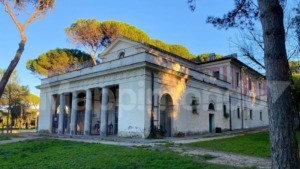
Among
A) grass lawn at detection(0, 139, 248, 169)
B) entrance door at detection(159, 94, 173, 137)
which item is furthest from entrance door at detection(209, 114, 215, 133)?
grass lawn at detection(0, 139, 248, 169)

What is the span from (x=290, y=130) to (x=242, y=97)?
99.3 ft

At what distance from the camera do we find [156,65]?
1991cm

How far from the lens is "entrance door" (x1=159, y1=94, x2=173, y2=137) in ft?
71.8

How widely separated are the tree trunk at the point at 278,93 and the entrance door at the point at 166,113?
1684 cm

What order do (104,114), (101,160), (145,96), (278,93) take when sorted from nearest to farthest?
1. (278,93)
2. (101,160)
3. (145,96)
4. (104,114)

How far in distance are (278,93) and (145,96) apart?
14641 mm

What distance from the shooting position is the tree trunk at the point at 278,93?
464 cm

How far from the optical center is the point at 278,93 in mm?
4824

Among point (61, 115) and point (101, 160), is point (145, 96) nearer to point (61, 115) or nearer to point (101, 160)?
point (101, 160)

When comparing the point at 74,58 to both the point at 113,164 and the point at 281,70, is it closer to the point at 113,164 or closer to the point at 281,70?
the point at 113,164

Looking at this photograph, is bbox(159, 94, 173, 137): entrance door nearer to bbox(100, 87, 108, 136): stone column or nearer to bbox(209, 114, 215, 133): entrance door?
bbox(100, 87, 108, 136): stone column

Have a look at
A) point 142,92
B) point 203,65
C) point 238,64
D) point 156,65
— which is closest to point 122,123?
point 142,92

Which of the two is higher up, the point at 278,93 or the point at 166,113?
the point at 278,93

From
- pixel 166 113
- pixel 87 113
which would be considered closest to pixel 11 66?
pixel 87 113
